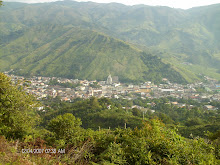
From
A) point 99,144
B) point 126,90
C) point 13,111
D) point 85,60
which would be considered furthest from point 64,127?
point 85,60

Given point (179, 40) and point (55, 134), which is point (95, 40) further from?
point (55, 134)

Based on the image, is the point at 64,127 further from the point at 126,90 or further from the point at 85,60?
the point at 85,60

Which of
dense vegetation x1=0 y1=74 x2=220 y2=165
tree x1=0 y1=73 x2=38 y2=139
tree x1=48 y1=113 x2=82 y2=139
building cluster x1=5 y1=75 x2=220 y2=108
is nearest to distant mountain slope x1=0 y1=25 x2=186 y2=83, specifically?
building cluster x1=5 y1=75 x2=220 y2=108

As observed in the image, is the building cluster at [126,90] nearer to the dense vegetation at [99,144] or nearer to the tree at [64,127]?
the tree at [64,127]

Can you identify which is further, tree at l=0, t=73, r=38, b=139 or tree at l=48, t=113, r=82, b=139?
tree at l=48, t=113, r=82, b=139

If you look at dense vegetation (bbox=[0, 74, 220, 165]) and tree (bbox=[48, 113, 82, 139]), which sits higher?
dense vegetation (bbox=[0, 74, 220, 165])

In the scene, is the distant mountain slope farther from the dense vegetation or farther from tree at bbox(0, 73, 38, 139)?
the dense vegetation
